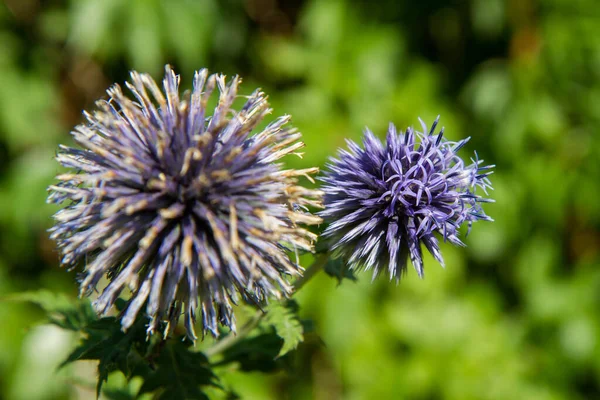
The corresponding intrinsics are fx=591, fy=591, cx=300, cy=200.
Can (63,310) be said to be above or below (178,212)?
below

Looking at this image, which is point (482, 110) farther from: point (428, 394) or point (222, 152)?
point (222, 152)

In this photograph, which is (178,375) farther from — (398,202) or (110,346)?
(398,202)

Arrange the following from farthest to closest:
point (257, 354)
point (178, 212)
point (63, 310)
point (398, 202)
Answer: point (257, 354) → point (63, 310) → point (398, 202) → point (178, 212)

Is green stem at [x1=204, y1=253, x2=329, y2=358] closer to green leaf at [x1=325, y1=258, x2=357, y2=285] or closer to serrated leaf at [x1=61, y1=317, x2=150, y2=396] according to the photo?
green leaf at [x1=325, y1=258, x2=357, y2=285]

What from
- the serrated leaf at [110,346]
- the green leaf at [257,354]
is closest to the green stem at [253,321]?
the green leaf at [257,354]

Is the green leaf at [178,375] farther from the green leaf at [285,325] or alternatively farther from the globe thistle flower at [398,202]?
the globe thistle flower at [398,202]

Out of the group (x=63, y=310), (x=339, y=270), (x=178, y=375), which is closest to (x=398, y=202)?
(x=339, y=270)
